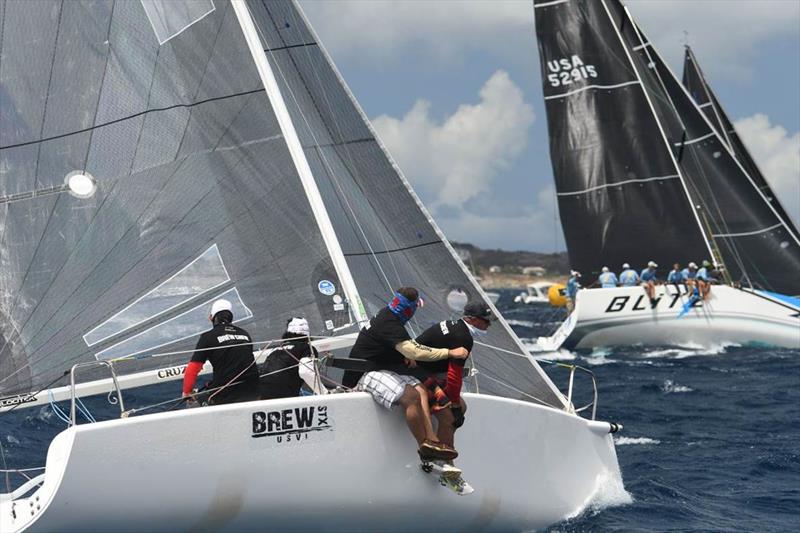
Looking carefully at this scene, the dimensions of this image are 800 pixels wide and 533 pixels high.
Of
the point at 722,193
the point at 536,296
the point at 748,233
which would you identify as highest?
the point at 536,296

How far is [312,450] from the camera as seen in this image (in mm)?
6820

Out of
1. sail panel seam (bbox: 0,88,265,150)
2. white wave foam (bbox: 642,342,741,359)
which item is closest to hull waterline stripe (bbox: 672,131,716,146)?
white wave foam (bbox: 642,342,741,359)

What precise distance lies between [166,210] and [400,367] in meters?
2.61

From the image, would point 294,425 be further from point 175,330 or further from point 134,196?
point 134,196

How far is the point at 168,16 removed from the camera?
9.28 meters

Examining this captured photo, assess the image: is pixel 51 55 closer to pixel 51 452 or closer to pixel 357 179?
pixel 357 179

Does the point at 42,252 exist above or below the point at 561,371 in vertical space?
above

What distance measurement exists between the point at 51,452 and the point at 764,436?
30.9 feet

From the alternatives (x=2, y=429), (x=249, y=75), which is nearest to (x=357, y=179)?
(x=249, y=75)

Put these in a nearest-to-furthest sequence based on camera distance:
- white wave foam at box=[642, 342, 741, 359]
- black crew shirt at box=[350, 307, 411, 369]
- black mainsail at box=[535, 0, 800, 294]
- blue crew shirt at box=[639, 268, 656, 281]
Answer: black crew shirt at box=[350, 307, 411, 369] → white wave foam at box=[642, 342, 741, 359] → blue crew shirt at box=[639, 268, 656, 281] → black mainsail at box=[535, 0, 800, 294]

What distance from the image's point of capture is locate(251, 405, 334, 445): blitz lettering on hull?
666cm

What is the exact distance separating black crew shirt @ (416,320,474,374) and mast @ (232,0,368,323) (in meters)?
1.26

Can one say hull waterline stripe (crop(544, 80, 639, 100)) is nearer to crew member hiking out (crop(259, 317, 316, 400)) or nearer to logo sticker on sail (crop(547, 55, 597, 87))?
logo sticker on sail (crop(547, 55, 597, 87))

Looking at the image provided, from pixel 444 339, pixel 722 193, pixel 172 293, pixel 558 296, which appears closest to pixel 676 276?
pixel 722 193
